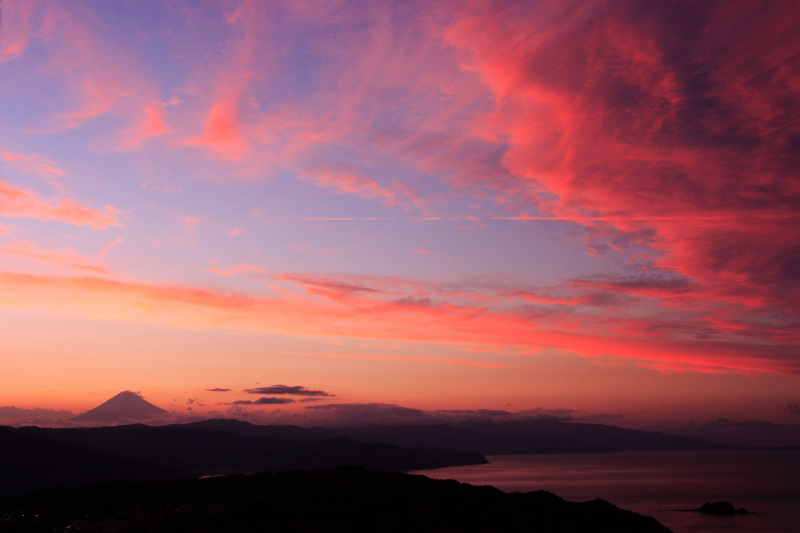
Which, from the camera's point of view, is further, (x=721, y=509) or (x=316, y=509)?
(x=721, y=509)

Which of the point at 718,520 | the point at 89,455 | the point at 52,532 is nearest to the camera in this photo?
the point at 52,532

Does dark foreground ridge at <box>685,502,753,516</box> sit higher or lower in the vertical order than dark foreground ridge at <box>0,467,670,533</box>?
lower

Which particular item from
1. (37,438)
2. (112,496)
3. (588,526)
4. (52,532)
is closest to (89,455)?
(37,438)

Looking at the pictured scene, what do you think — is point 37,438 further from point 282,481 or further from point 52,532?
point 52,532

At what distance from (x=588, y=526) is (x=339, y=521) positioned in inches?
1435

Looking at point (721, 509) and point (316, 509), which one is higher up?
point (316, 509)

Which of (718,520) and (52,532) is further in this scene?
(718,520)

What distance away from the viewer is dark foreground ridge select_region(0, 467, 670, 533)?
232 ft

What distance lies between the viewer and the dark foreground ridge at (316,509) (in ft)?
232

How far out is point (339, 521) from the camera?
77000mm

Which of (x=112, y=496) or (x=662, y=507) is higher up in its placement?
→ (x=112, y=496)

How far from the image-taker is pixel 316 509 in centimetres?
8444

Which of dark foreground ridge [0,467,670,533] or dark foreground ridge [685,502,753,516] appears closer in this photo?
dark foreground ridge [0,467,670,533]

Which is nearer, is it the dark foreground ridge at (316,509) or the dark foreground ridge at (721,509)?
the dark foreground ridge at (316,509)
